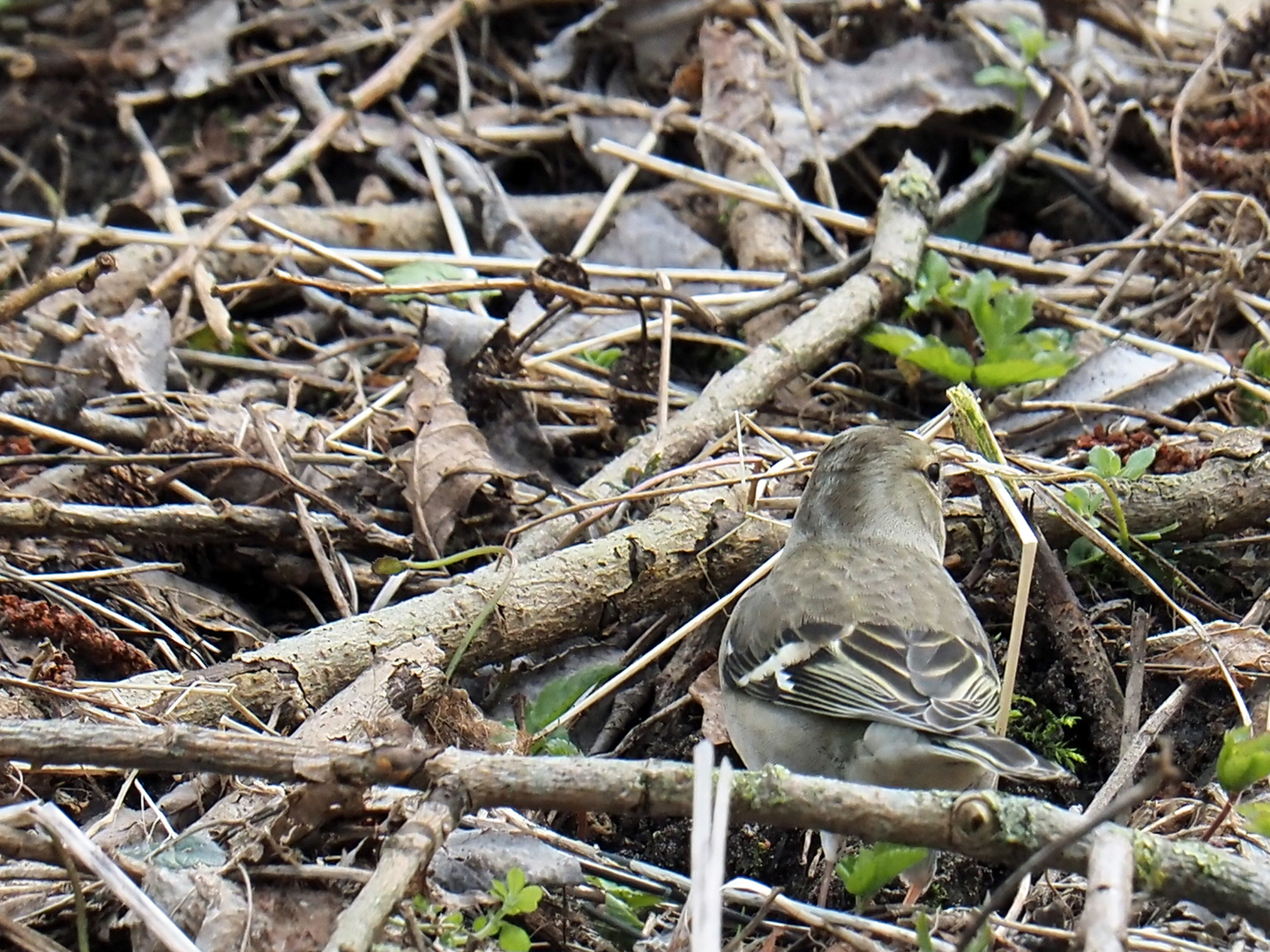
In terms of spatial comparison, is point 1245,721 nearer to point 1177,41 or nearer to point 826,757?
point 826,757

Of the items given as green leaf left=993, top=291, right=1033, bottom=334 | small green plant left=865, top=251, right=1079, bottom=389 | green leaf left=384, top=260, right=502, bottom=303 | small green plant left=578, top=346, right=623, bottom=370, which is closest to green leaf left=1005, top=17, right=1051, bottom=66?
small green plant left=865, top=251, right=1079, bottom=389

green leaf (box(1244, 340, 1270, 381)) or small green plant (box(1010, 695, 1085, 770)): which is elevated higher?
green leaf (box(1244, 340, 1270, 381))

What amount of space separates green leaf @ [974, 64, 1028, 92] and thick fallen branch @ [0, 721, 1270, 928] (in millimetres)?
4333

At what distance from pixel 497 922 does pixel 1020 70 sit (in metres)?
4.82

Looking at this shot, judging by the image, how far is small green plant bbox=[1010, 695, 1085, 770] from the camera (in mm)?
3807

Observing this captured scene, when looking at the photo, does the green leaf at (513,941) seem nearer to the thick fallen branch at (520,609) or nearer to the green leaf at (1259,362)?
the thick fallen branch at (520,609)

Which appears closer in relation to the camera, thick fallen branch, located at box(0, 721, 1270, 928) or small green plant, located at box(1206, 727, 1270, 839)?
thick fallen branch, located at box(0, 721, 1270, 928)

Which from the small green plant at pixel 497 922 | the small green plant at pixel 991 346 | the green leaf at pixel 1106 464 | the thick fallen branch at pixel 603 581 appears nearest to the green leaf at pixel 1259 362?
the small green plant at pixel 991 346

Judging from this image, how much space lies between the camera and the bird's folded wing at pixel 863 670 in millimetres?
3346

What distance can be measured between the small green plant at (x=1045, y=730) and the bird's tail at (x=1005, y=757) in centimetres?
70

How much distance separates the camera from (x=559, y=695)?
4.02 m

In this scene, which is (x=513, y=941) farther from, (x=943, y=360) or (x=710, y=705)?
(x=943, y=360)

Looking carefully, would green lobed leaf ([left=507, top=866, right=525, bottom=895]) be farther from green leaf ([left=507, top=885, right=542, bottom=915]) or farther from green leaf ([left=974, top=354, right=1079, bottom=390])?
green leaf ([left=974, top=354, right=1079, bottom=390])

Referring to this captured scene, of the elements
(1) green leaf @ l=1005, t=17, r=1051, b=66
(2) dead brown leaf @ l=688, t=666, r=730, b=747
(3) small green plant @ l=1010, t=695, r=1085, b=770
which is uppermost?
(1) green leaf @ l=1005, t=17, r=1051, b=66
